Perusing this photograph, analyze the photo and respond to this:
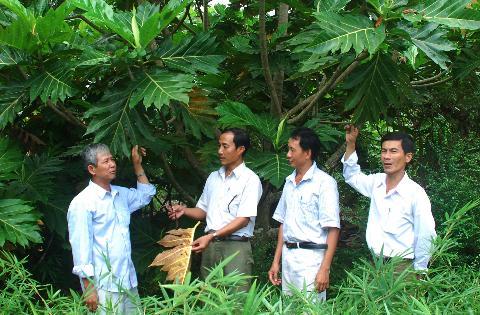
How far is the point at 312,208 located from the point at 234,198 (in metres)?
0.40

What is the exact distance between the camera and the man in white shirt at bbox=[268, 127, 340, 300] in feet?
11.9

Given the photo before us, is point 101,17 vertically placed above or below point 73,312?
above

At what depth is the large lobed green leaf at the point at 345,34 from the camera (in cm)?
325

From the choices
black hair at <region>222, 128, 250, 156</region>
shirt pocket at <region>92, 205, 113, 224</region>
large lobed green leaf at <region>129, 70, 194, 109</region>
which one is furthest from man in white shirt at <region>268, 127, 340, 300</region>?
shirt pocket at <region>92, 205, 113, 224</region>

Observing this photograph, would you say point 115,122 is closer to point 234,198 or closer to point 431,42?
point 234,198

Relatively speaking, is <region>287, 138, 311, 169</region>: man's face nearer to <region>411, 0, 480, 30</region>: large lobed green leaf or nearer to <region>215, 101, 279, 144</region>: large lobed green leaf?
<region>215, 101, 279, 144</region>: large lobed green leaf

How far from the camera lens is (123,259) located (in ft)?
11.8

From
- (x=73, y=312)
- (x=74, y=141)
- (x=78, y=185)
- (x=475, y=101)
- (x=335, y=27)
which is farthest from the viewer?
(x=475, y=101)

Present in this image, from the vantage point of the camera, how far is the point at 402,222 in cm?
341

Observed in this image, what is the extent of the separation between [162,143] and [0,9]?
114cm

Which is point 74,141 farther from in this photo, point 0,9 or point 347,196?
point 347,196

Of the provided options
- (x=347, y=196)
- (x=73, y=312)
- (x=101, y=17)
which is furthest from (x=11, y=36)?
(x=347, y=196)

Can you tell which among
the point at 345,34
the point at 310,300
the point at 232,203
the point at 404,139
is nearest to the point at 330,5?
the point at 345,34

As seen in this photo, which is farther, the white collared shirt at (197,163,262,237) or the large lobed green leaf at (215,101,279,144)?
the large lobed green leaf at (215,101,279,144)
